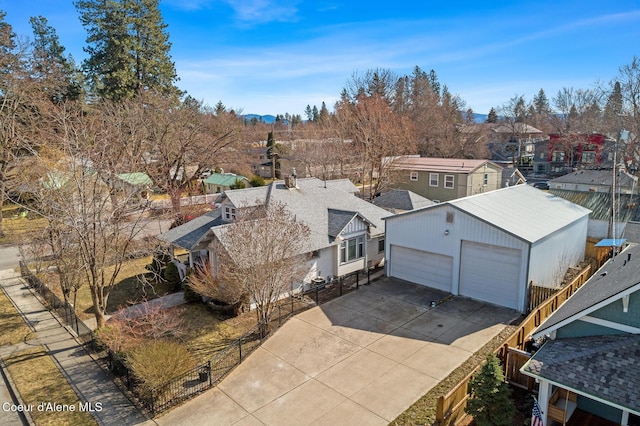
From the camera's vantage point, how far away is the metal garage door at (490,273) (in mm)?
17234

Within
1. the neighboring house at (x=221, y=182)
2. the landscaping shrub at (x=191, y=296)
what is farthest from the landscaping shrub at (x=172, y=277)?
the neighboring house at (x=221, y=182)

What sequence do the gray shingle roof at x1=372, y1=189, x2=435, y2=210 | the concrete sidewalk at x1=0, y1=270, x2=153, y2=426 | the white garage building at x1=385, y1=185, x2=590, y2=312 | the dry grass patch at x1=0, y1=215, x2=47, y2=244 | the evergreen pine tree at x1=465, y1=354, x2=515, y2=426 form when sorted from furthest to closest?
the dry grass patch at x1=0, y1=215, x2=47, y2=244, the gray shingle roof at x1=372, y1=189, x2=435, y2=210, the white garage building at x1=385, y1=185, x2=590, y2=312, the concrete sidewalk at x1=0, y1=270, x2=153, y2=426, the evergreen pine tree at x1=465, y1=354, x2=515, y2=426

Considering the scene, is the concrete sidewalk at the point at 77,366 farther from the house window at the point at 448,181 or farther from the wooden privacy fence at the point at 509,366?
the house window at the point at 448,181

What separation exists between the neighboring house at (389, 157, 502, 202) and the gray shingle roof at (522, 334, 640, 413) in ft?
96.4

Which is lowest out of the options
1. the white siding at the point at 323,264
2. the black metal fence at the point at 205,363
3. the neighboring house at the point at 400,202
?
the black metal fence at the point at 205,363

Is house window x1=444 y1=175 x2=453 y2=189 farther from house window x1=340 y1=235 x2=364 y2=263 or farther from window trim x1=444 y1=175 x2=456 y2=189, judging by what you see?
house window x1=340 y1=235 x2=364 y2=263

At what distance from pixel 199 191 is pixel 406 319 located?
40924 millimetres

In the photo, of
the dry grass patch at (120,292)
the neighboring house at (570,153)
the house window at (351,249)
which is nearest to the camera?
the dry grass patch at (120,292)

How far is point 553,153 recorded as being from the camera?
6900 centimetres

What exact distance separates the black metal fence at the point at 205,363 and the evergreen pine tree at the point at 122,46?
2888 cm

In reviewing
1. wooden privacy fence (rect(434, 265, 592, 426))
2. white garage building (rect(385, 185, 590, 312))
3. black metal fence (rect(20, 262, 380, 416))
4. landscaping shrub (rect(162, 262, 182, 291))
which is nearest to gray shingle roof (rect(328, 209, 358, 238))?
white garage building (rect(385, 185, 590, 312))

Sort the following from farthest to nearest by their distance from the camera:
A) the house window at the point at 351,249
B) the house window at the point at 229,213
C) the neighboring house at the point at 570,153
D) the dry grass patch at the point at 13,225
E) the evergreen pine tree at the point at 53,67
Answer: the neighboring house at the point at 570,153
the evergreen pine tree at the point at 53,67
the dry grass patch at the point at 13,225
the house window at the point at 351,249
the house window at the point at 229,213

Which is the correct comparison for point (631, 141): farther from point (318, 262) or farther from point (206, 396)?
point (206, 396)

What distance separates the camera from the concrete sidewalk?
1129 centimetres
